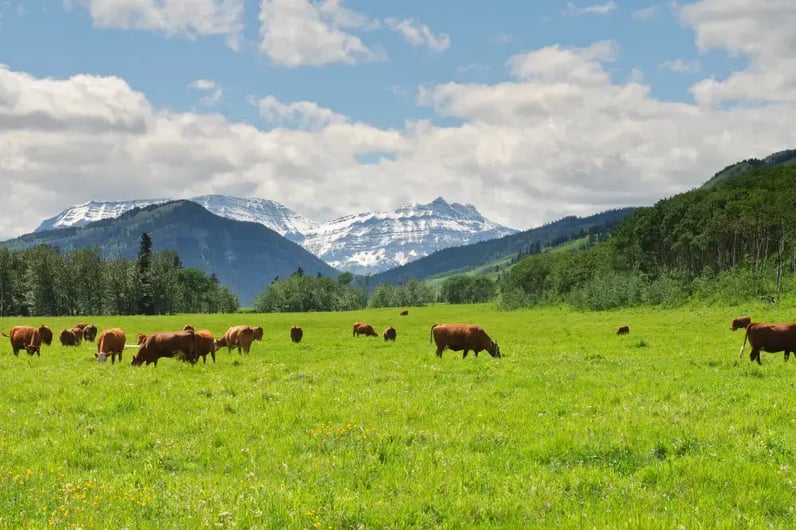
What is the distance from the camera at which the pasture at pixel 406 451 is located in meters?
7.65

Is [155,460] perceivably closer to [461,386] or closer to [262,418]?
[262,418]

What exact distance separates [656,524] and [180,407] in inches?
484

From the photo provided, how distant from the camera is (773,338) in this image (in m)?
23.2

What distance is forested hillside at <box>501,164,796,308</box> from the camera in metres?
80.2

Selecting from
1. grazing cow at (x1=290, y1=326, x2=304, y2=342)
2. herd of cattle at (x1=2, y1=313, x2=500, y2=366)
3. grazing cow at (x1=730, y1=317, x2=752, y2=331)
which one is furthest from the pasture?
→ grazing cow at (x1=730, y1=317, x2=752, y2=331)

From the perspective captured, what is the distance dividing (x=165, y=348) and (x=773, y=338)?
27396mm

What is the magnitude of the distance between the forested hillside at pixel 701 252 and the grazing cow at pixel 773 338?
49.0 metres

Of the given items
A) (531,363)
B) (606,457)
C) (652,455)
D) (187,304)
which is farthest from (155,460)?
(187,304)

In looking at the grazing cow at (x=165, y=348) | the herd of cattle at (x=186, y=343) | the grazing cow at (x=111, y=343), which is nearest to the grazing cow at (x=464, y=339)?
the herd of cattle at (x=186, y=343)

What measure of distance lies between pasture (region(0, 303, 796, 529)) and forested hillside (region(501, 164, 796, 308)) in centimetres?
6203

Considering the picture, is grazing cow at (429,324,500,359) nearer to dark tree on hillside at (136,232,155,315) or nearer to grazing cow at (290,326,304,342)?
grazing cow at (290,326,304,342)

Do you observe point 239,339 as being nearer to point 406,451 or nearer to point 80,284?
point 406,451

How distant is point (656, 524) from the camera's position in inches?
275

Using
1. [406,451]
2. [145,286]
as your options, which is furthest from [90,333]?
[145,286]
